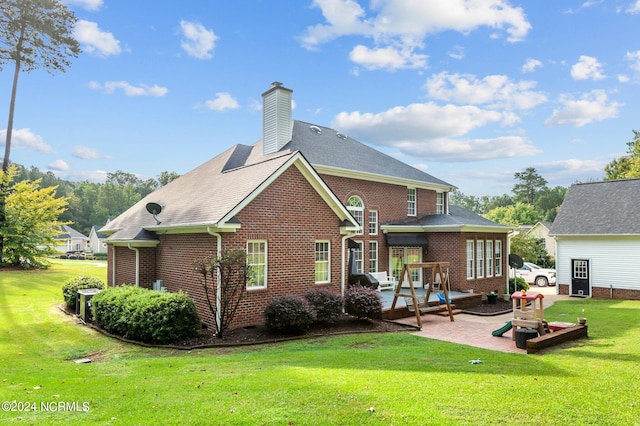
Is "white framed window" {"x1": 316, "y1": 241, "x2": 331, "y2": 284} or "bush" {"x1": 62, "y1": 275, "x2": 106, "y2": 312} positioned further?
"bush" {"x1": 62, "y1": 275, "x2": 106, "y2": 312}

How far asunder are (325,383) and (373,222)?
51.0ft

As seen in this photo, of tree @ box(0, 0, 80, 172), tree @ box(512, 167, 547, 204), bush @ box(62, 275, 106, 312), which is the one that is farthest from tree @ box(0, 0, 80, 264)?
tree @ box(512, 167, 547, 204)

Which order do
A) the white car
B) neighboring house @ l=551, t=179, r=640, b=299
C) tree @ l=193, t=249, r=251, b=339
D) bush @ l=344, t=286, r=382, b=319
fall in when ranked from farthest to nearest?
1. the white car
2. neighboring house @ l=551, t=179, r=640, b=299
3. bush @ l=344, t=286, r=382, b=319
4. tree @ l=193, t=249, r=251, b=339

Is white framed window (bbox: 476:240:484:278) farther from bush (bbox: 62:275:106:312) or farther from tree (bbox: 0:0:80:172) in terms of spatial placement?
tree (bbox: 0:0:80:172)

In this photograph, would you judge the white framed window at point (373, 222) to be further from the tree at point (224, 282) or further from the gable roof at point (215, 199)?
the tree at point (224, 282)

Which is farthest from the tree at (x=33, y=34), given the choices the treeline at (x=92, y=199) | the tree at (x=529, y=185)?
the tree at (x=529, y=185)

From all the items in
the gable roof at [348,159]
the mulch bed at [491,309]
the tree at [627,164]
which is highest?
the tree at [627,164]

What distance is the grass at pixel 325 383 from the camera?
5.02 meters

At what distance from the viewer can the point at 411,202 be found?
23.7 m

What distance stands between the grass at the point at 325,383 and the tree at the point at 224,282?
163 cm

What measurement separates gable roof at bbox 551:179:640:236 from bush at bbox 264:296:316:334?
19567 mm

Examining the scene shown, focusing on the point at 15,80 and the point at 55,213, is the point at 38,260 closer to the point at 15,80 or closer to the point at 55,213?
the point at 55,213

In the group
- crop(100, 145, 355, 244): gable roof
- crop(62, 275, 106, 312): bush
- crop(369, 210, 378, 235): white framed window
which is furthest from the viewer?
crop(369, 210, 378, 235): white framed window

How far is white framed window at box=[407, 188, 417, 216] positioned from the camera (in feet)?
77.3
